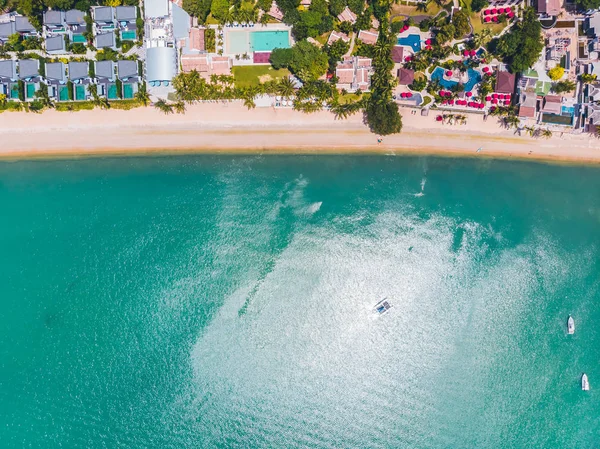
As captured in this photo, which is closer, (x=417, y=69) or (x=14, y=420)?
(x=417, y=69)

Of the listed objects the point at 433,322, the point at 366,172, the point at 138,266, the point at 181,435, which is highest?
the point at 366,172

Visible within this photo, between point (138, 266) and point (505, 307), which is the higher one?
point (138, 266)

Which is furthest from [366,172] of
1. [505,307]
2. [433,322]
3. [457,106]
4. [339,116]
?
[505,307]

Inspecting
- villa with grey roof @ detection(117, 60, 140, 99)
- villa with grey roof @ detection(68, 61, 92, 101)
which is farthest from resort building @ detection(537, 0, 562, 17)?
villa with grey roof @ detection(68, 61, 92, 101)

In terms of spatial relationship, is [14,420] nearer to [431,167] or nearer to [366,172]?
[366,172]

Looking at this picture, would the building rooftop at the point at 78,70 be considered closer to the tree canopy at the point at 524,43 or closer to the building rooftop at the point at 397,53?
the building rooftop at the point at 397,53

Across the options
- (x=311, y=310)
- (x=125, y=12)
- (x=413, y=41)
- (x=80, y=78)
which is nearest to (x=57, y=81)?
(x=80, y=78)

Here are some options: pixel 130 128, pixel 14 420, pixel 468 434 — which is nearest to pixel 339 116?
pixel 130 128
